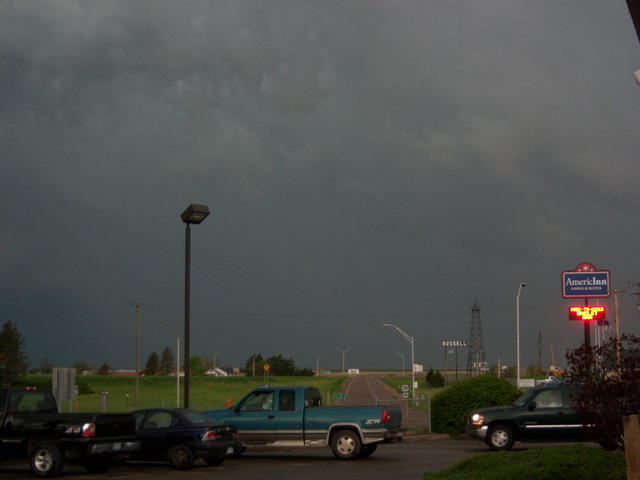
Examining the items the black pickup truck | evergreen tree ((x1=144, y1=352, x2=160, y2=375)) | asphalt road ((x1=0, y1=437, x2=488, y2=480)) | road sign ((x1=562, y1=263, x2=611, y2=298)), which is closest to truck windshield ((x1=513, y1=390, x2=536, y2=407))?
asphalt road ((x1=0, y1=437, x2=488, y2=480))

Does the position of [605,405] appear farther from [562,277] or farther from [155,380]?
[155,380]

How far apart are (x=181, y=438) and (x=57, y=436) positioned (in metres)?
3.11

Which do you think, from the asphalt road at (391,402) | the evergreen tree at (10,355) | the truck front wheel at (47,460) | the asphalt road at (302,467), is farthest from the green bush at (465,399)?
the evergreen tree at (10,355)

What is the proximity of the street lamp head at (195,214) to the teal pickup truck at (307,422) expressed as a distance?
18.0ft

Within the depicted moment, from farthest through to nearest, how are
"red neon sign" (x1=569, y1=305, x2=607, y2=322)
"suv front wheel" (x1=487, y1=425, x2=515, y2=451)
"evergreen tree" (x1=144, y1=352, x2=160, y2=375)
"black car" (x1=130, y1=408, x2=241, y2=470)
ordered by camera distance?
"evergreen tree" (x1=144, y1=352, x2=160, y2=375) → "red neon sign" (x1=569, y1=305, x2=607, y2=322) → "suv front wheel" (x1=487, y1=425, x2=515, y2=451) → "black car" (x1=130, y1=408, x2=241, y2=470)

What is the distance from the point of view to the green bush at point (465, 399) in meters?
29.2

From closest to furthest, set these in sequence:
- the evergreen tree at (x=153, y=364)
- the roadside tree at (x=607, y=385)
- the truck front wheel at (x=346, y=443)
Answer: the roadside tree at (x=607, y=385), the truck front wheel at (x=346, y=443), the evergreen tree at (x=153, y=364)

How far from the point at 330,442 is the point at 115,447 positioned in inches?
236

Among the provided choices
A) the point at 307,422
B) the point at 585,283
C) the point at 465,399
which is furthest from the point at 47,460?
the point at 585,283

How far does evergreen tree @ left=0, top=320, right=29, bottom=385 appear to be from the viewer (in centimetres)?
8612

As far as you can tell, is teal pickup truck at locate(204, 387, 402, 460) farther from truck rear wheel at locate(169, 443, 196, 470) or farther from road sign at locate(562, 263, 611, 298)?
road sign at locate(562, 263, 611, 298)

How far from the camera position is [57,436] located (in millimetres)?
17438

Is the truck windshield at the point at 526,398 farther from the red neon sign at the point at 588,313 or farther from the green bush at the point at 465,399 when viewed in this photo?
→ the red neon sign at the point at 588,313

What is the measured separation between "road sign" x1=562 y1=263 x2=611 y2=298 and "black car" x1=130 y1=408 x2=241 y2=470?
55.4 feet
